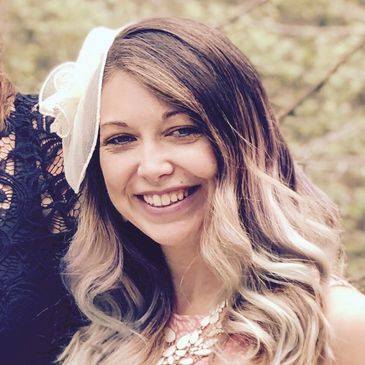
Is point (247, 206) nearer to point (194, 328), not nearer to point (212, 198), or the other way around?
point (212, 198)

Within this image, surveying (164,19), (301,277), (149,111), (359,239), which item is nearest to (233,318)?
(301,277)

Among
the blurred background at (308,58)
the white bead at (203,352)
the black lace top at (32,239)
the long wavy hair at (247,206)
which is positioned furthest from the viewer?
the blurred background at (308,58)

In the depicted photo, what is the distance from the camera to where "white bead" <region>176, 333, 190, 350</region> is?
2.44 m

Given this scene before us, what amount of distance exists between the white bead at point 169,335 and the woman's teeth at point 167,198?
1.27 ft

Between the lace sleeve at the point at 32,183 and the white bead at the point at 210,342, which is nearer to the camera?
the white bead at the point at 210,342

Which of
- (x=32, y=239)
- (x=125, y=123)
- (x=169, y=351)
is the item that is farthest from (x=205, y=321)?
(x=32, y=239)

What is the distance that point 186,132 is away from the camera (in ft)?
7.46

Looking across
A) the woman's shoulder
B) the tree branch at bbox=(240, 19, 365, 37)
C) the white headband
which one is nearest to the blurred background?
the tree branch at bbox=(240, 19, 365, 37)

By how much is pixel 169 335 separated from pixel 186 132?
1.95ft

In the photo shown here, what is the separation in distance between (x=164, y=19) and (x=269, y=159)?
0.45 m

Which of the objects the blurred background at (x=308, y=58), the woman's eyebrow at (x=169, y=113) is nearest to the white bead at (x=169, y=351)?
the woman's eyebrow at (x=169, y=113)

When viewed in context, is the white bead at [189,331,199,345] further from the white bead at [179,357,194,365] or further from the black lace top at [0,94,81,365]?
the black lace top at [0,94,81,365]

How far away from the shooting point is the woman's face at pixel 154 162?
2.26 meters

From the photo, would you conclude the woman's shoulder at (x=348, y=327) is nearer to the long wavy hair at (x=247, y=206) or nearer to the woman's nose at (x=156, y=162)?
the long wavy hair at (x=247, y=206)
